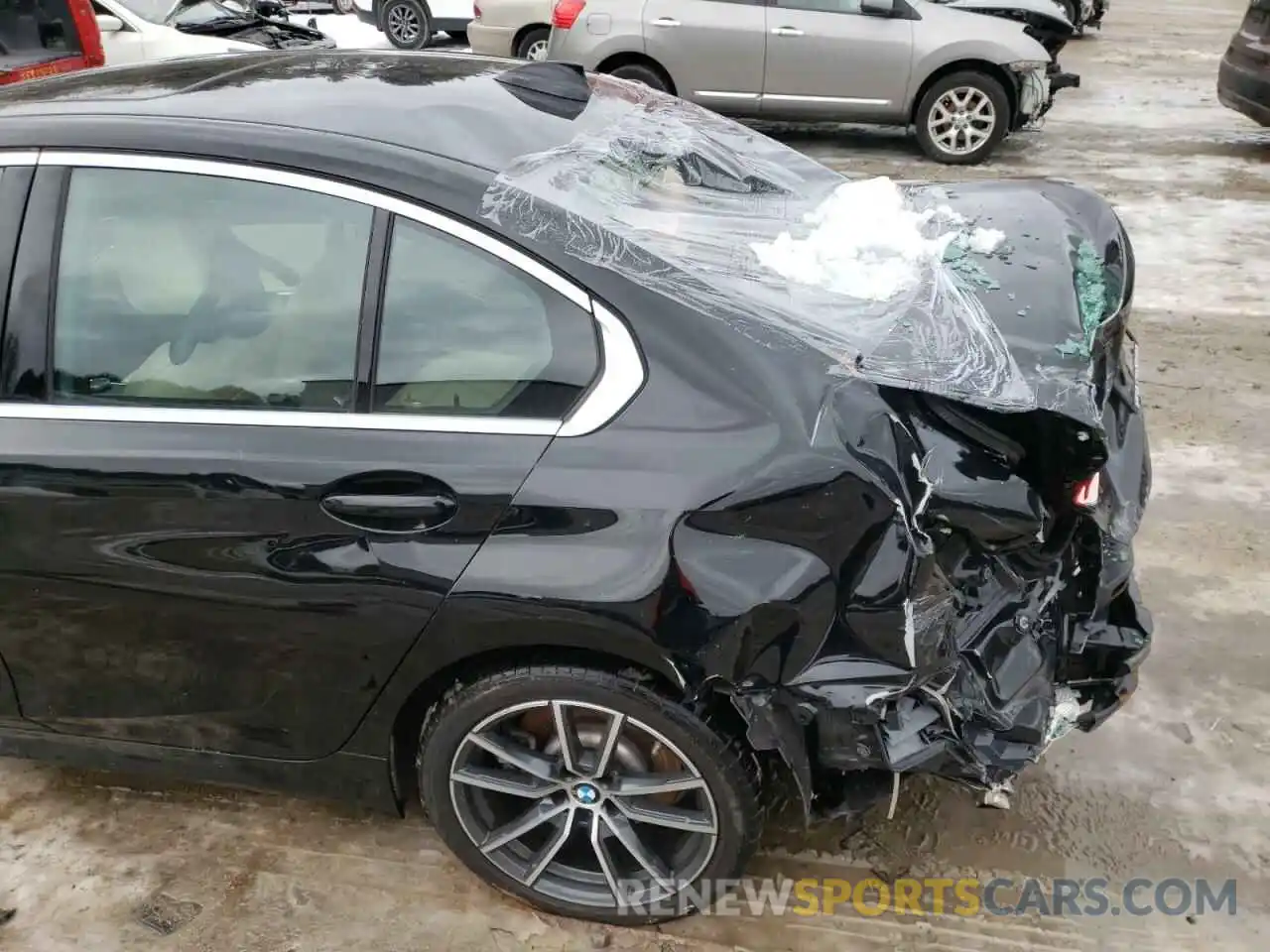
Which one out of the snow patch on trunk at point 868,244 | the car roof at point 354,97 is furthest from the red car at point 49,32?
the snow patch on trunk at point 868,244

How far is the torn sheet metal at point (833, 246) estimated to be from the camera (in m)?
2.00

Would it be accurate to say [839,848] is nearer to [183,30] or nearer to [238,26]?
[183,30]

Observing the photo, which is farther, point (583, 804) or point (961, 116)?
point (961, 116)

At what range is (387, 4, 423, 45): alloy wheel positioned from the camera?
14.8 metres

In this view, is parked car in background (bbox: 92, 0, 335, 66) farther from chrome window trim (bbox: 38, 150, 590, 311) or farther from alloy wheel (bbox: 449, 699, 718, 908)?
alloy wheel (bbox: 449, 699, 718, 908)

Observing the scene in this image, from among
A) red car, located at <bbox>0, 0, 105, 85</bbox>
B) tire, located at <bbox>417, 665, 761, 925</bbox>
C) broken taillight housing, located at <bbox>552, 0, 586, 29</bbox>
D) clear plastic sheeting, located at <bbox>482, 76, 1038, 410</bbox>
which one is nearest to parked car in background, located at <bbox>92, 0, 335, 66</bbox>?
red car, located at <bbox>0, 0, 105, 85</bbox>

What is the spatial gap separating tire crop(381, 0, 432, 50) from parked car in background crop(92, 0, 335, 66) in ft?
16.2

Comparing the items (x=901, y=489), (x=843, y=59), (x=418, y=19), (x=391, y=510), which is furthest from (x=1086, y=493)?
(x=418, y=19)

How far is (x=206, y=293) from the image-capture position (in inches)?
85.6

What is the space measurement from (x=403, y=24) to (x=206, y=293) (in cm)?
1432

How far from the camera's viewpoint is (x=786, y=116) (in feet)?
30.3

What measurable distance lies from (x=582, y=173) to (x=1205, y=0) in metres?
24.1

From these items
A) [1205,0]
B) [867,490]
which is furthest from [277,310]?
[1205,0]

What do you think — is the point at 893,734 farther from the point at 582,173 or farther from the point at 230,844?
the point at 230,844
